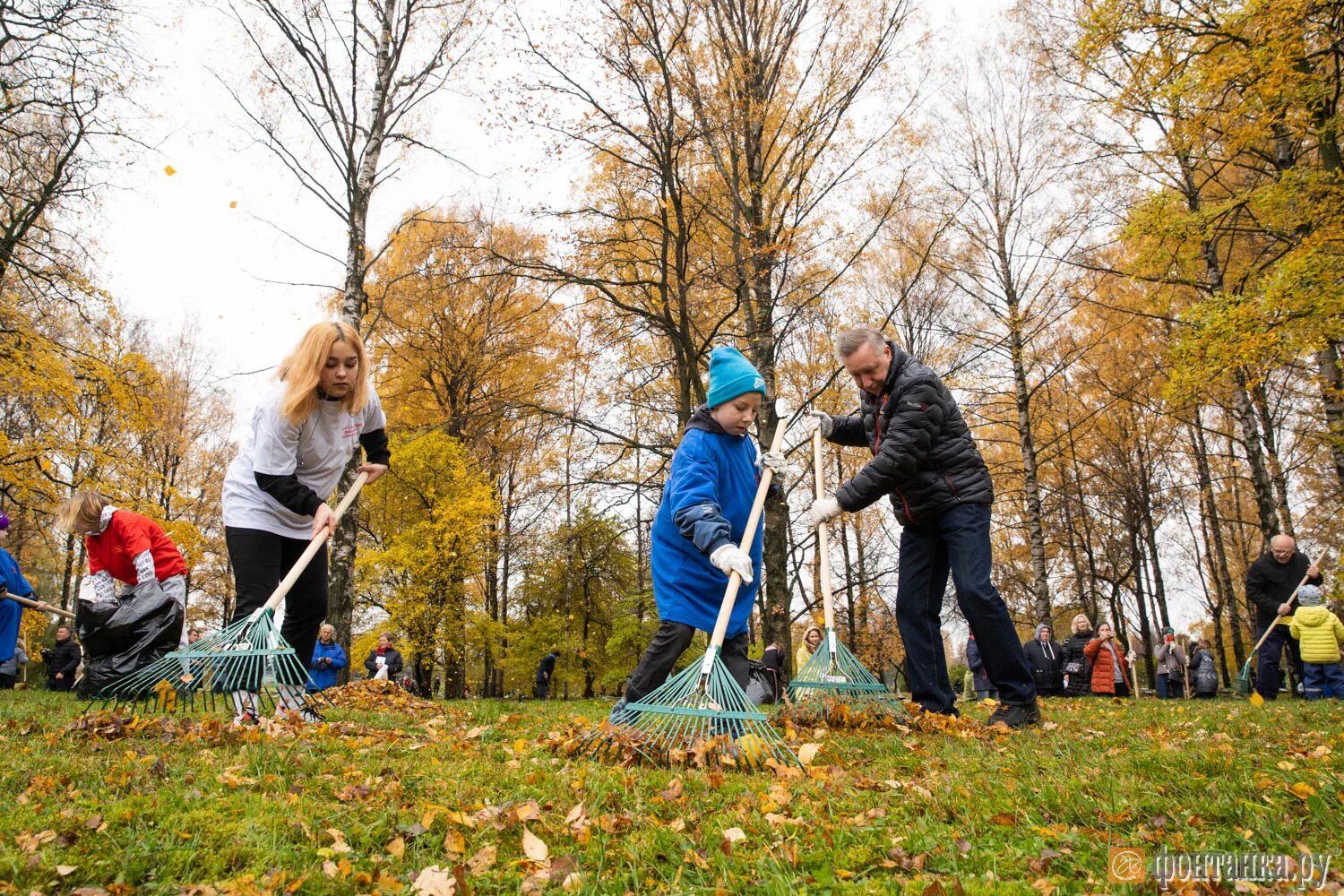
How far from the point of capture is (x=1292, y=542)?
10141mm

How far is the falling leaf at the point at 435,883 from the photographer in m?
1.75

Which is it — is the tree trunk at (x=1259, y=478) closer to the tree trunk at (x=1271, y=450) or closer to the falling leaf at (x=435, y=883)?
the tree trunk at (x=1271, y=450)

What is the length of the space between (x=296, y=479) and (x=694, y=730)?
2.33 metres

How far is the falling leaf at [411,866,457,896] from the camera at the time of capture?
1.75 meters

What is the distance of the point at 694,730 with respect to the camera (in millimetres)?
3293

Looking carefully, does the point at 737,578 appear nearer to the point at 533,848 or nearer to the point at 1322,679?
the point at 533,848

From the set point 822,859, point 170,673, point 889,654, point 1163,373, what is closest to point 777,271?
point 170,673

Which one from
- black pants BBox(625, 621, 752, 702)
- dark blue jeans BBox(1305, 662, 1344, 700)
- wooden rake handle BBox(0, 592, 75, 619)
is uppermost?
wooden rake handle BBox(0, 592, 75, 619)

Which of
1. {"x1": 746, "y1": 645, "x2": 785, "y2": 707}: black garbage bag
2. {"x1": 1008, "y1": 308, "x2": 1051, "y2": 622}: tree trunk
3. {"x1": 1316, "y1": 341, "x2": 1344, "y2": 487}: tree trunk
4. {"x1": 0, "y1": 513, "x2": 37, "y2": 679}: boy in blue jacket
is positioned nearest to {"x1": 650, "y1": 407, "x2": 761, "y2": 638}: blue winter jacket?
{"x1": 746, "y1": 645, "x2": 785, "y2": 707}: black garbage bag

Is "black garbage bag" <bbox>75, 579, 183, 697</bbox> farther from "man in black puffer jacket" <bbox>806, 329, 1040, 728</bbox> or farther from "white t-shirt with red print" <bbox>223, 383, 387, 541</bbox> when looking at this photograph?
"man in black puffer jacket" <bbox>806, 329, 1040, 728</bbox>

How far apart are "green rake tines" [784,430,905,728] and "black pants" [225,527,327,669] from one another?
2.74 meters

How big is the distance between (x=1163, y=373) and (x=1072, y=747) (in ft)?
53.1

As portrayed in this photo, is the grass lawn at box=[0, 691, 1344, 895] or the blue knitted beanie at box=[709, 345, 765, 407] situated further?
the blue knitted beanie at box=[709, 345, 765, 407]

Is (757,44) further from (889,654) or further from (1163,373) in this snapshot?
(889,654)
